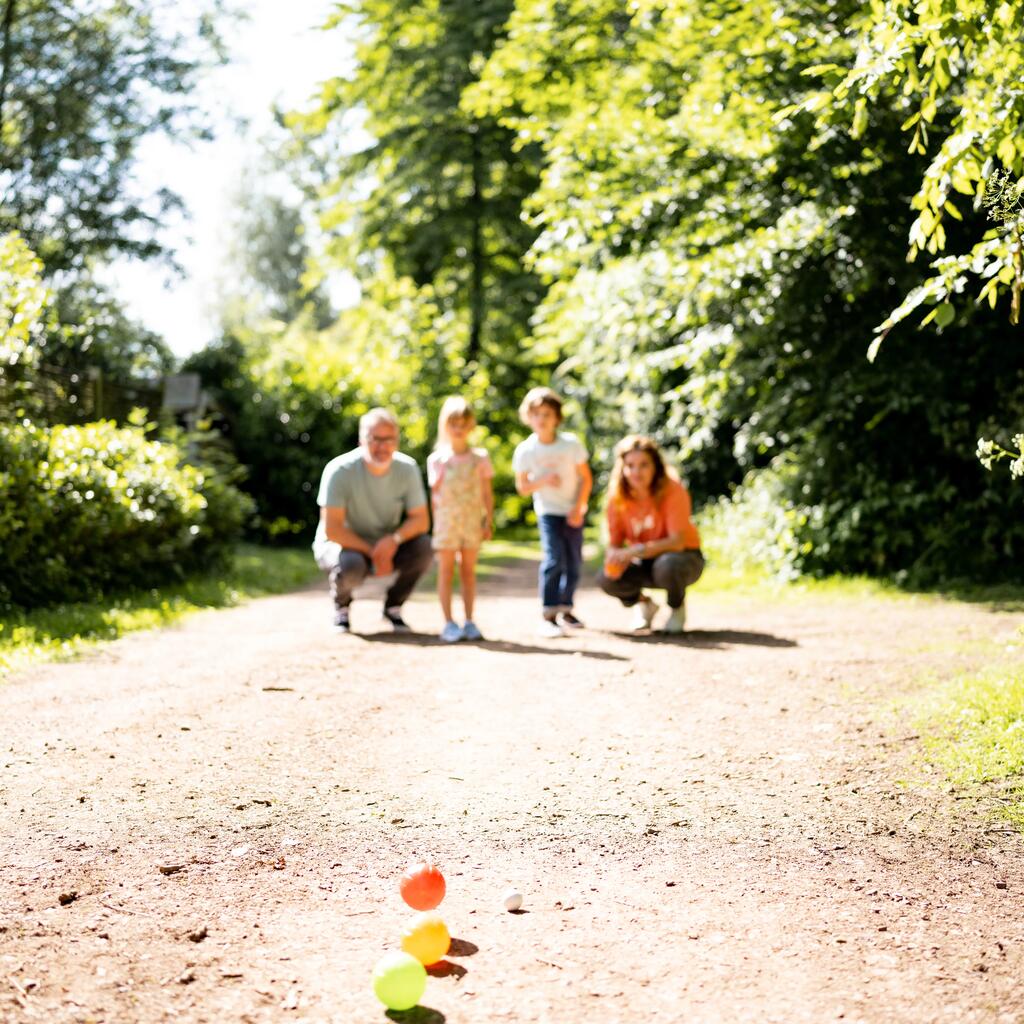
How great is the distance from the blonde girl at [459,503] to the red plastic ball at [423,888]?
547 cm

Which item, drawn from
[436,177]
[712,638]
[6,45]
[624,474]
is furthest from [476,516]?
[6,45]

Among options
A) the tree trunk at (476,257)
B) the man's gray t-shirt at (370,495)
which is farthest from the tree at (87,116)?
the man's gray t-shirt at (370,495)

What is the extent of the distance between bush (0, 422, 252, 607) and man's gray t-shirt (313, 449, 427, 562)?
2055mm

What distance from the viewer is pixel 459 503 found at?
8.87 m

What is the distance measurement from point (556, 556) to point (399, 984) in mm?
6793

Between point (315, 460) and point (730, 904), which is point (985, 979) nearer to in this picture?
point (730, 904)

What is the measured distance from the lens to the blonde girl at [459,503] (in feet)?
29.0

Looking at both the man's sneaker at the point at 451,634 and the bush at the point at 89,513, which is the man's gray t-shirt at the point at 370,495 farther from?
the bush at the point at 89,513

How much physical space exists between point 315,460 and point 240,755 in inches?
659

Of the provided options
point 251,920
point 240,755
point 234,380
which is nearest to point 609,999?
point 251,920

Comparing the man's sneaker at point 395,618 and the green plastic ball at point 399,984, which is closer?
the green plastic ball at point 399,984

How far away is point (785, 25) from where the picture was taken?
37.0ft

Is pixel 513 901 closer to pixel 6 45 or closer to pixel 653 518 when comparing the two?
pixel 653 518

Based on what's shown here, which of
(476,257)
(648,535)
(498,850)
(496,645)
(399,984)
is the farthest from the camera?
(476,257)
